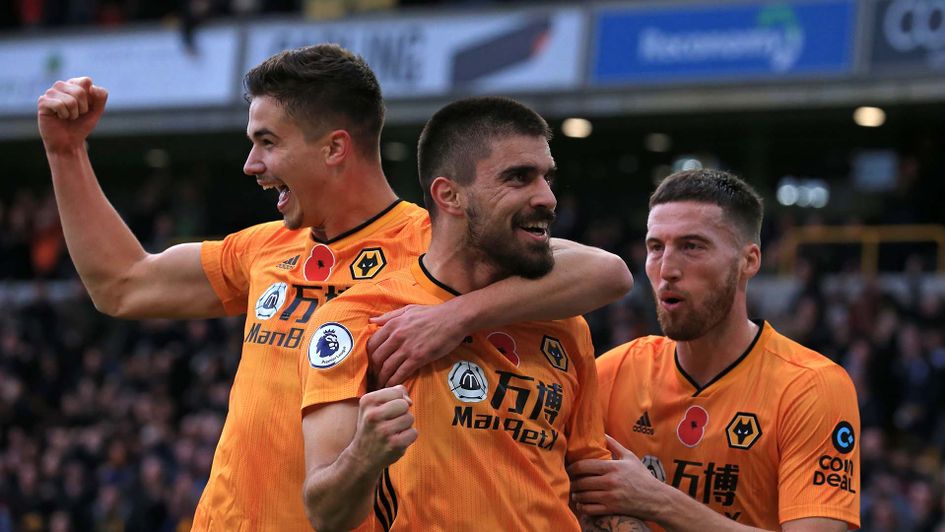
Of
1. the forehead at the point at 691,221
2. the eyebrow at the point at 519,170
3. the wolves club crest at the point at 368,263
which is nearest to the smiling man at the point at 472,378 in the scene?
the eyebrow at the point at 519,170

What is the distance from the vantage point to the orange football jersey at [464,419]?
13.4 ft

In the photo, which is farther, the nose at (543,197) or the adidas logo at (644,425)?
the adidas logo at (644,425)

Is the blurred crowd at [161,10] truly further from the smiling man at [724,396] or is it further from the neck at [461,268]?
the neck at [461,268]

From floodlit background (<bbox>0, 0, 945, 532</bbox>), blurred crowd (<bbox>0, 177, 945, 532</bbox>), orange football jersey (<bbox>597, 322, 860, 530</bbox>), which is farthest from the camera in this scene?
floodlit background (<bbox>0, 0, 945, 532</bbox>)

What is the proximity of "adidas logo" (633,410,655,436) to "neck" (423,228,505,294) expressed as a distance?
3.51 feet

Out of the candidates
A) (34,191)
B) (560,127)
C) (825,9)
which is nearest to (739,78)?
(825,9)

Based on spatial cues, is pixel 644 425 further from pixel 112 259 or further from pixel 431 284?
pixel 112 259

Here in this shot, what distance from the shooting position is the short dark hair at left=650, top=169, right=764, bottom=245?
5.16m

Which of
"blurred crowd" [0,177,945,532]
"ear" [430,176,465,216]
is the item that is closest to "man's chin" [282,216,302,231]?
"ear" [430,176,465,216]

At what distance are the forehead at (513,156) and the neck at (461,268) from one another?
25cm

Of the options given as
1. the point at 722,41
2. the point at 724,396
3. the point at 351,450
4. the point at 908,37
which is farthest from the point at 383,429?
the point at 722,41

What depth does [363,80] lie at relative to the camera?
193 inches

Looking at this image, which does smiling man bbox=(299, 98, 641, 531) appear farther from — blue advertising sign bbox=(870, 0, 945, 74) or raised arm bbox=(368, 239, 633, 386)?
blue advertising sign bbox=(870, 0, 945, 74)

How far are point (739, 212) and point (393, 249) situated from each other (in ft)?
4.06
